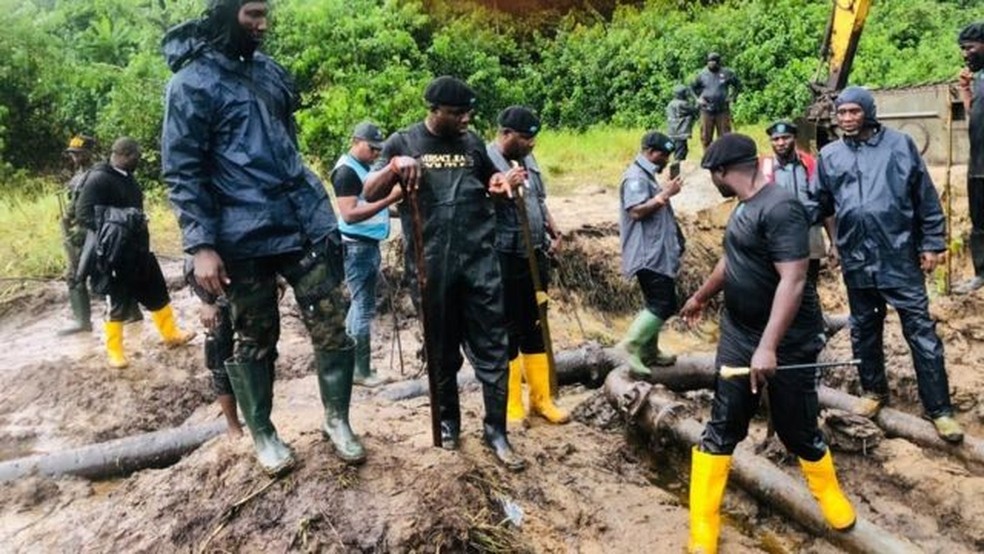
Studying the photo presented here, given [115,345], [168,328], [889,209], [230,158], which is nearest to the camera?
[230,158]

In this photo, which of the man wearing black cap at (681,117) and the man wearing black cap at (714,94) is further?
the man wearing black cap at (681,117)

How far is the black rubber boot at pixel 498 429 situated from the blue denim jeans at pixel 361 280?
204 centimetres

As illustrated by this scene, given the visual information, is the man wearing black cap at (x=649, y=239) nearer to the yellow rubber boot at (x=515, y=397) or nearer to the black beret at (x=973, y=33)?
the yellow rubber boot at (x=515, y=397)

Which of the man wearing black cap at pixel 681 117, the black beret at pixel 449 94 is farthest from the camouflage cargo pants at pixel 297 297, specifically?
the man wearing black cap at pixel 681 117

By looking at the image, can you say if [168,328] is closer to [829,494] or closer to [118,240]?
[118,240]

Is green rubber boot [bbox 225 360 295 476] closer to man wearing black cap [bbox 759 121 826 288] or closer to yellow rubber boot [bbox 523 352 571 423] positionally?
yellow rubber boot [bbox 523 352 571 423]

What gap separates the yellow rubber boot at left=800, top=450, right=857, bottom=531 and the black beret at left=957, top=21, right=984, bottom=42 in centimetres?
383

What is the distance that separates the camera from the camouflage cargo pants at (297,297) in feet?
12.0

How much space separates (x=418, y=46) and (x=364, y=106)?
3935mm

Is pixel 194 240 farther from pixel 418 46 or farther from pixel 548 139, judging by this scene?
pixel 418 46

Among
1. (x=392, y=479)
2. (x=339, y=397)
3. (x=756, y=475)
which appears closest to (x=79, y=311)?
(x=339, y=397)

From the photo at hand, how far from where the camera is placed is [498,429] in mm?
4625

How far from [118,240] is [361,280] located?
2.36m

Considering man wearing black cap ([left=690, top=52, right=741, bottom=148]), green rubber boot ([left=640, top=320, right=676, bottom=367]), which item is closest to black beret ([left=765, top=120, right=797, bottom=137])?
green rubber boot ([left=640, top=320, right=676, bottom=367])
